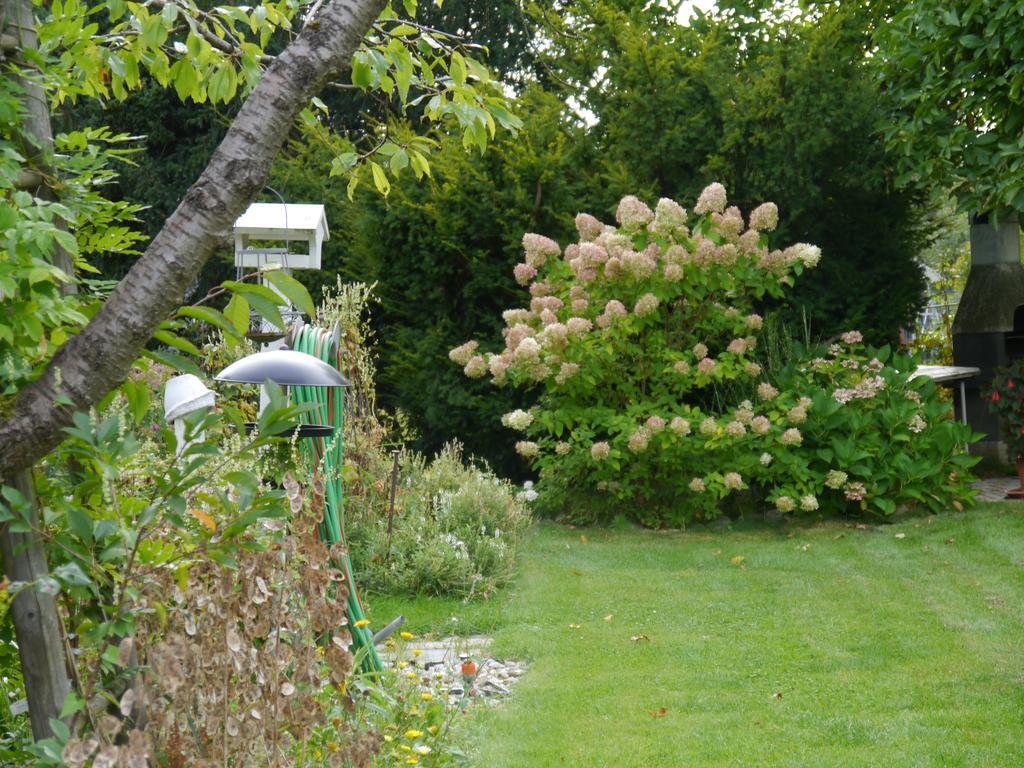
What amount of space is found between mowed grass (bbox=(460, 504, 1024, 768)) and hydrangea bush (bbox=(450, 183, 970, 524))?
0.78 metres

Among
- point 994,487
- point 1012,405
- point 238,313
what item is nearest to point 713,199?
point 1012,405

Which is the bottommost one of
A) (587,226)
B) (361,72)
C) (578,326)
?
(578,326)

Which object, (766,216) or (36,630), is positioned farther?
(766,216)

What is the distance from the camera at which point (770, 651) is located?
5363 mm

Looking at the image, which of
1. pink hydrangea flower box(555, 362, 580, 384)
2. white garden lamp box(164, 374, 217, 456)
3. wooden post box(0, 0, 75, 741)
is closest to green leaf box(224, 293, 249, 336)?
wooden post box(0, 0, 75, 741)

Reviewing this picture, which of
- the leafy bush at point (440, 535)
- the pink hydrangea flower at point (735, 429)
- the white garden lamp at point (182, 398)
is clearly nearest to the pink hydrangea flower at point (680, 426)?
the pink hydrangea flower at point (735, 429)

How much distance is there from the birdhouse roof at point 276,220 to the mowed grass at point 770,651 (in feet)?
8.78

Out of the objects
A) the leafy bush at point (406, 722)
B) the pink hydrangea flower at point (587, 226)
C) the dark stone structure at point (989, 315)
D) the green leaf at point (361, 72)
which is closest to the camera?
the green leaf at point (361, 72)

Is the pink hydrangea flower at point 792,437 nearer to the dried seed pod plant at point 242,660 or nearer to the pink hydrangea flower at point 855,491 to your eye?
the pink hydrangea flower at point 855,491

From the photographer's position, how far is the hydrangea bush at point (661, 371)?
8930 mm

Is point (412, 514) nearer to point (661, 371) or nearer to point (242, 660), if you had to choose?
point (661, 371)

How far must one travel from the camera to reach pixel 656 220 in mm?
9109

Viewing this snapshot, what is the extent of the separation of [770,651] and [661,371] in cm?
419

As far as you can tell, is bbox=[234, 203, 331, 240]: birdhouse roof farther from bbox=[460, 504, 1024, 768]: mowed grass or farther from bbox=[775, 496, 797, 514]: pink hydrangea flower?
bbox=[775, 496, 797, 514]: pink hydrangea flower
